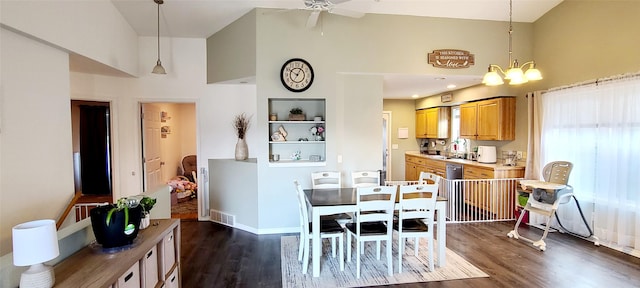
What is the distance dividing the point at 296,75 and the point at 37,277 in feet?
11.9

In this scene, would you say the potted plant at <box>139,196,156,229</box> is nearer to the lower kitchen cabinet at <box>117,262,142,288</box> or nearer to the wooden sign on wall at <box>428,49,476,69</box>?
the lower kitchen cabinet at <box>117,262,142,288</box>

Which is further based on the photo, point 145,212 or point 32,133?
point 32,133

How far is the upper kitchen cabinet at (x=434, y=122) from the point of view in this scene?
24.4ft

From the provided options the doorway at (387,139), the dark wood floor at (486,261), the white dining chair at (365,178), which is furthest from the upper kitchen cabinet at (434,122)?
the white dining chair at (365,178)

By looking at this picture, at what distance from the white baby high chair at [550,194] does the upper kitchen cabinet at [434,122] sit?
3.00 metres

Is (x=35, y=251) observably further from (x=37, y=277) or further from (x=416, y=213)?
(x=416, y=213)

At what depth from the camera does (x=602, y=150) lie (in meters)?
4.05

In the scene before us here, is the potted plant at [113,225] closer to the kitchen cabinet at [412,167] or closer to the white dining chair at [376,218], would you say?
the white dining chair at [376,218]

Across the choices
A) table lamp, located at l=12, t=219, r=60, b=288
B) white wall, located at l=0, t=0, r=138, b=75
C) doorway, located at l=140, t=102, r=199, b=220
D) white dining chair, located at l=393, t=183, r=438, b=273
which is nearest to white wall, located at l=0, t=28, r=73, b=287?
white wall, located at l=0, t=0, r=138, b=75

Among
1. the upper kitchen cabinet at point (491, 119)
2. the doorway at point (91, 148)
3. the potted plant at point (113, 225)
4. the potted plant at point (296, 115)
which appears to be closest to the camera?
the potted plant at point (113, 225)

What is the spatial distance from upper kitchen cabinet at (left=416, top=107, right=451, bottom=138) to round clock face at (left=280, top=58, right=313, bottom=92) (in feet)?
13.7

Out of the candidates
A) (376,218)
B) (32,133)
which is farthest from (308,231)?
(32,133)

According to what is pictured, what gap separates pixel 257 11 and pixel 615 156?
16.5ft

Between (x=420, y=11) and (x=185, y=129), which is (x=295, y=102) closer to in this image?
(x=420, y=11)
